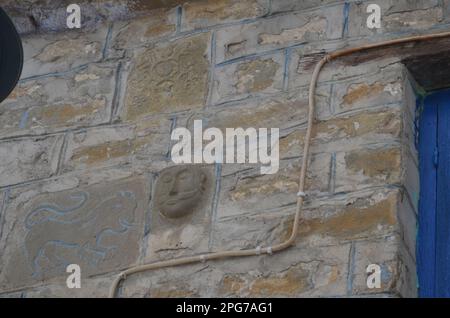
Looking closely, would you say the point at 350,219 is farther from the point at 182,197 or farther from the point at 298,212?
the point at 182,197

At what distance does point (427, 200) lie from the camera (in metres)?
4.87

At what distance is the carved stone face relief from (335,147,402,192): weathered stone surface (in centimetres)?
48

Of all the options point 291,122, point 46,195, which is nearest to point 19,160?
point 46,195

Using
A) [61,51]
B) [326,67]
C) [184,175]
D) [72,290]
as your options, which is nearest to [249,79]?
[326,67]

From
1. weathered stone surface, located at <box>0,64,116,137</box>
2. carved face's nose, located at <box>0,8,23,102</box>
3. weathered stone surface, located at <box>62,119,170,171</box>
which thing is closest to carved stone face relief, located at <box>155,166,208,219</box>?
weathered stone surface, located at <box>62,119,170,171</box>

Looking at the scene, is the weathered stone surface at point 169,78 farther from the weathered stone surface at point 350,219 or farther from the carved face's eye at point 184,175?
the weathered stone surface at point 350,219

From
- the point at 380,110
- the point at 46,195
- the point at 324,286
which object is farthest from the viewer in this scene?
the point at 46,195

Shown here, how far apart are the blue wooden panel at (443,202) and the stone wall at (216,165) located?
0.08 meters

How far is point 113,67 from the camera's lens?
18.1 ft

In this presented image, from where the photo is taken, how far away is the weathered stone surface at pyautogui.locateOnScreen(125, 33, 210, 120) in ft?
17.4

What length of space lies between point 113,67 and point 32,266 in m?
0.86

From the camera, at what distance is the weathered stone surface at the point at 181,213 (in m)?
4.91

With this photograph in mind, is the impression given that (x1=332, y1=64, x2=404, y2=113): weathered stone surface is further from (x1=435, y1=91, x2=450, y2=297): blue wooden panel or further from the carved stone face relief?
the carved stone face relief

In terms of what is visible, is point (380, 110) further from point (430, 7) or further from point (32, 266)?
point (32, 266)
